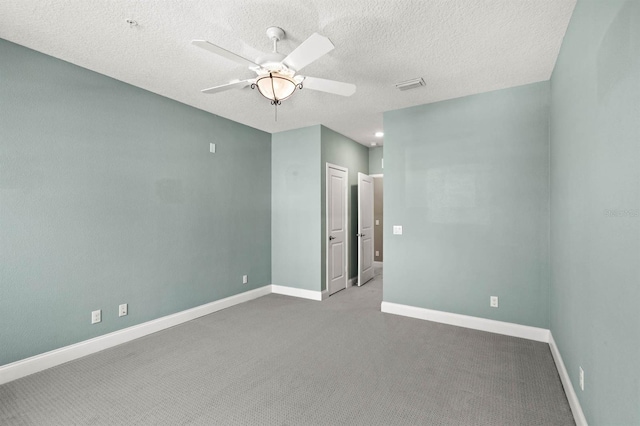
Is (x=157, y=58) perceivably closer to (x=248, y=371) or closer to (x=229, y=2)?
(x=229, y=2)

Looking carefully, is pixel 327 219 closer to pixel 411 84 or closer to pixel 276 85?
pixel 411 84

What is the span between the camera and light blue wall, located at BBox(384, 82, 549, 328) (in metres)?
3.20

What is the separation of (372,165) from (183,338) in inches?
192

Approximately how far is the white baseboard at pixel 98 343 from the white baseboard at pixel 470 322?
2.43 meters

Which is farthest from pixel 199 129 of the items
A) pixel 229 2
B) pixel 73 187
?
pixel 229 2

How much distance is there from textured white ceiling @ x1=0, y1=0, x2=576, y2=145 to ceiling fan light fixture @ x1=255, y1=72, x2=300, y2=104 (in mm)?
419

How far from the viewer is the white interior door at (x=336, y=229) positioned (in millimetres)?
4973

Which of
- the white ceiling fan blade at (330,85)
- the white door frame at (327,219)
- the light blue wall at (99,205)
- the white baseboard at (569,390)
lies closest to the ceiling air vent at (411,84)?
the white ceiling fan blade at (330,85)

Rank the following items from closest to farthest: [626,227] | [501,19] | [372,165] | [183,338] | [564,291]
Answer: [626,227]
[501,19]
[564,291]
[183,338]
[372,165]

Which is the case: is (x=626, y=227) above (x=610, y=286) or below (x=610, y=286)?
above

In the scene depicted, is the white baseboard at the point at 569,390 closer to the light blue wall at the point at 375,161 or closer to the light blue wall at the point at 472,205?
the light blue wall at the point at 472,205

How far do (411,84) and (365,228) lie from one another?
3.08m

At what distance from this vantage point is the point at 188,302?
384 cm

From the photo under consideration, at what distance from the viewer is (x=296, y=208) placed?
16.3 ft
